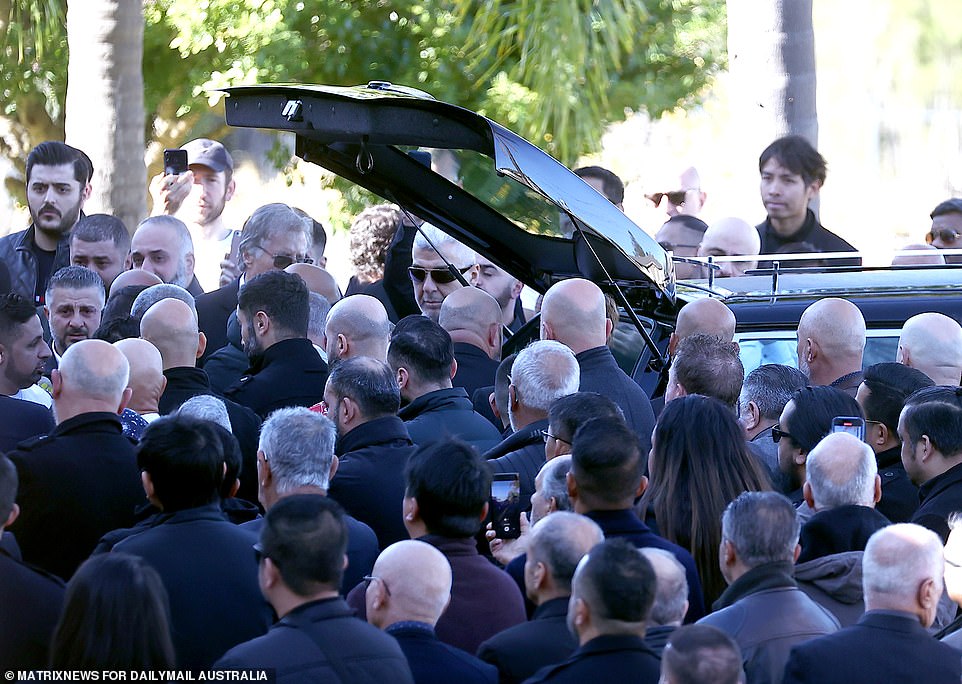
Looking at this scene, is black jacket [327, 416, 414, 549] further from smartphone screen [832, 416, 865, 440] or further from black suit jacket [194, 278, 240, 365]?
black suit jacket [194, 278, 240, 365]

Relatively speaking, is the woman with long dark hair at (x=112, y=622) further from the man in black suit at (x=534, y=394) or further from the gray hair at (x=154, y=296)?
the gray hair at (x=154, y=296)

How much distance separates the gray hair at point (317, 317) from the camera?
768cm

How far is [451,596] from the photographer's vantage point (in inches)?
186

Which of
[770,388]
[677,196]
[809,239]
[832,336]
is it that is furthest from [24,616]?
[677,196]

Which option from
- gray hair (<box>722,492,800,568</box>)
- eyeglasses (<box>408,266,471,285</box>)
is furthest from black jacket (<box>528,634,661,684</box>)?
eyeglasses (<box>408,266,471,285</box>)

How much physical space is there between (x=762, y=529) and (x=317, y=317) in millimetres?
3569

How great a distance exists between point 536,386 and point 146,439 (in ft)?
5.66

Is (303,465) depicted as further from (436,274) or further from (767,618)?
(436,274)

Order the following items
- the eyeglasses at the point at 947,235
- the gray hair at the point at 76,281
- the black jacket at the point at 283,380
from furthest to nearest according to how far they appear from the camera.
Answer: the eyeglasses at the point at 947,235 < the gray hair at the point at 76,281 < the black jacket at the point at 283,380

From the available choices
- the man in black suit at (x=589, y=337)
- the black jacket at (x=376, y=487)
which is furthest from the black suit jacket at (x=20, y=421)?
the man in black suit at (x=589, y=337)

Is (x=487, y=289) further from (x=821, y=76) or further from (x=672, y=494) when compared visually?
(x=821, y=76)

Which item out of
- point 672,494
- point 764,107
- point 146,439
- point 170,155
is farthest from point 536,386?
point 764,107

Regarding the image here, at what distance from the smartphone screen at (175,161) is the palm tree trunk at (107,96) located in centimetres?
232

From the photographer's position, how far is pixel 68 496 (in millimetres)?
5344
